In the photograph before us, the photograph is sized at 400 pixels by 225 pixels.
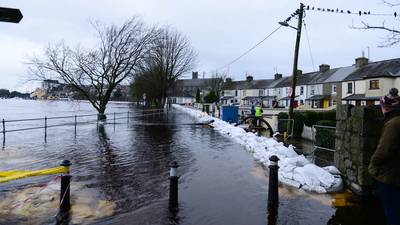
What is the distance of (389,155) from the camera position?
4125mm

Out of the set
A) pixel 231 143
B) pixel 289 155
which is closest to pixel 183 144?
pixel 231 143

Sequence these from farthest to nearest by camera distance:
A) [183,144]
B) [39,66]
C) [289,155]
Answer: [39,66], [183,144], [289,155]

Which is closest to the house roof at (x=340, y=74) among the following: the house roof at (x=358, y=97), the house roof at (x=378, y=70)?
the house roof at (x=378, y=70)

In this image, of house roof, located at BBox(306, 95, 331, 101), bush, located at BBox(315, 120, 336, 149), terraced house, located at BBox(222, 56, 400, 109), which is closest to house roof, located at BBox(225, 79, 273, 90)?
terraced house, located at BBox(222, 56, 400, 109)

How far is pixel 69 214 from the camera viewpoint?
6.66 meters

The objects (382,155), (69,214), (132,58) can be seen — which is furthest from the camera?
(132,58)

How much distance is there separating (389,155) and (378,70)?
4690 cm

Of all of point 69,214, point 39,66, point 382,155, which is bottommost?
point 69,214

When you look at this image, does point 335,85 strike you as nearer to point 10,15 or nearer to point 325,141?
point 325,141

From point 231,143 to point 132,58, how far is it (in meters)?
14.4

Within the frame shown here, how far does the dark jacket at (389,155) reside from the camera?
409 centimetres

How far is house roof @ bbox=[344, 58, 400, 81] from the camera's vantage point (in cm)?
4434

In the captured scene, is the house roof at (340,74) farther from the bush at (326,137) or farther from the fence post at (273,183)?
the fence post at (273,183)

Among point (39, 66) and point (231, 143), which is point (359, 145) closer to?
point (231, 143)
